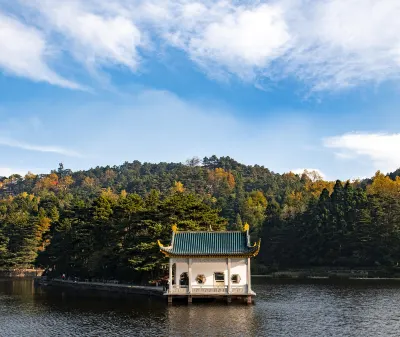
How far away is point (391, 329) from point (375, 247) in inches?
2269

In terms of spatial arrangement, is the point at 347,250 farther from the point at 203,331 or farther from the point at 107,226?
the point at 203,331

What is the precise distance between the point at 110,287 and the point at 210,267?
17.6 metres

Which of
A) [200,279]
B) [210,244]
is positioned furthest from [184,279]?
[210,244]

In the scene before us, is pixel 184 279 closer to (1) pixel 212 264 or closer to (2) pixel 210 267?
(2) pixel 210 267

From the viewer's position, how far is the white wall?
46469mm

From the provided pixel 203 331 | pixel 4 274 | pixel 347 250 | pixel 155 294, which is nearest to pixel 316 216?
pixel 347 250

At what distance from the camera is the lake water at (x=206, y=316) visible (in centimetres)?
3319

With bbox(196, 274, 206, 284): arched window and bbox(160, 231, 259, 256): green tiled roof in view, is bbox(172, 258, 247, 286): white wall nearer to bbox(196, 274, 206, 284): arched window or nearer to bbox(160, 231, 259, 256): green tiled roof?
bbox(196, 274, 206, 284): arched window

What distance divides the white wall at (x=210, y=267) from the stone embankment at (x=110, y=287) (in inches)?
181

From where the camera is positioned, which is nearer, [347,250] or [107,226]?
[107,226]

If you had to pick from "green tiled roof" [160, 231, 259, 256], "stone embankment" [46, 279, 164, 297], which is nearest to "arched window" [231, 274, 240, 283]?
"green tiled roof" [160, 231, 259, 256]

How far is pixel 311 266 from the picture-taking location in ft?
312

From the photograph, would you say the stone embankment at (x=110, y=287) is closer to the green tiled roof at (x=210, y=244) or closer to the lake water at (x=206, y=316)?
the lake water at (x=206, y=316)

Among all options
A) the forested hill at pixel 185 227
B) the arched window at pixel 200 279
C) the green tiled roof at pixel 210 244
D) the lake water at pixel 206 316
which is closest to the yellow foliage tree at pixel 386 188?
the forested hill at pixel 185 227
